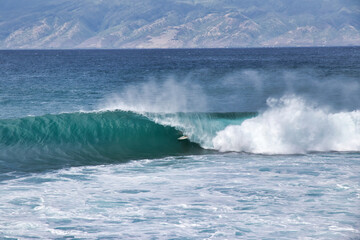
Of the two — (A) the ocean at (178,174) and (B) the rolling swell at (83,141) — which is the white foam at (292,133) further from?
(B) the rolling swell at (83,141)

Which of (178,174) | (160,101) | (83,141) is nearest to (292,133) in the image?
(178,174)

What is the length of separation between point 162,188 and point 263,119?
8592 mm

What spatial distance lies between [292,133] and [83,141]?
8.16m

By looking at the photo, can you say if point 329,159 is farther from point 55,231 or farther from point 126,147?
point 55,231

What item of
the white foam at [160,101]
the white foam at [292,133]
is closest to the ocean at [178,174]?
the white foam at [292,133]

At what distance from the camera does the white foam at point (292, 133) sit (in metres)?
18.0

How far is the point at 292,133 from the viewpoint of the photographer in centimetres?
1858

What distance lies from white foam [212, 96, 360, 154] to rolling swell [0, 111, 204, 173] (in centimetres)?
162

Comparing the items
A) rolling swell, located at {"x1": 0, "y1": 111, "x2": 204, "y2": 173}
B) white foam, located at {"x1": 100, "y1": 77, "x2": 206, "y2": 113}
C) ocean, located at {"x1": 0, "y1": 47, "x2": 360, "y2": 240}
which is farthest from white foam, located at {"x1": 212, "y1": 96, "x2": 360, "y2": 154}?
white foam, located at {"x1": 100, "y1": 77, "x2": 206, "y2": 113}

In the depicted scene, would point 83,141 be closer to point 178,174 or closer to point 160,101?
point 178,174

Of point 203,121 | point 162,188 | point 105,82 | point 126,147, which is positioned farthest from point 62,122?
point 105,82

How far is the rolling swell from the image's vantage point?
1645cm

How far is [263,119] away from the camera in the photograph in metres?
19.8

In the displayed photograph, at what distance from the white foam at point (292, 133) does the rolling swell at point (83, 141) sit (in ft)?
5.33
